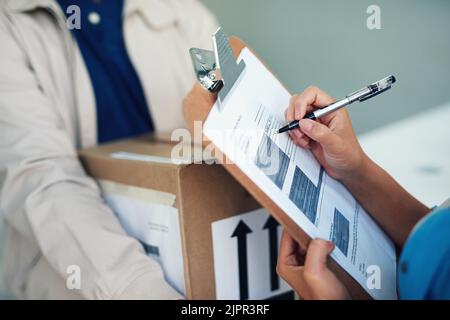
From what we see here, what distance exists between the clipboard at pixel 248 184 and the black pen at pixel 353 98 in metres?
0.12

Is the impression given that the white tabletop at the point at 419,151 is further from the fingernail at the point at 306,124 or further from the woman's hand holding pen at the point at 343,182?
the fingernail at the point at 306,124

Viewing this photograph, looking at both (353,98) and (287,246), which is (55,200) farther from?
(353,98)

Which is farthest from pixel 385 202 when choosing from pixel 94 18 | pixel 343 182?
pixel 94 18

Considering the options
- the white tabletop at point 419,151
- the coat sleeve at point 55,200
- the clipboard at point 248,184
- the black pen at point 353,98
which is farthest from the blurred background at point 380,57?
the coat sleeve at point 55,200

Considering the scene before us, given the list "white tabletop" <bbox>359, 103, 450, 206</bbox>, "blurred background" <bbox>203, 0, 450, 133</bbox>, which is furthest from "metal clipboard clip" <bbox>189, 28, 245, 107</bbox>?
"white tabletop" <bbox>359, 103, 450, 206</bbox>

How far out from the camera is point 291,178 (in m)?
0.57

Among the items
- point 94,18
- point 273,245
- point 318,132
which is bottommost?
point 273,245

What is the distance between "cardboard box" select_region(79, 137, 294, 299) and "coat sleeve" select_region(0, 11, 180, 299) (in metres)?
0.06

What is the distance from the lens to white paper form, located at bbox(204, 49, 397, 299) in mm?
529

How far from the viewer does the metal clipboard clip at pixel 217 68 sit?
0.53 meters

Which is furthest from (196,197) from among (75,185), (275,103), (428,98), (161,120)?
(428,98)

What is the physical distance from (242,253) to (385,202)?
0.26 meters

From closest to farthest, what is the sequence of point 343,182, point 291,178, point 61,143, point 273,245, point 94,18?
point 291,178
point 343,182
point 273,245
point 61,143
point 94,18

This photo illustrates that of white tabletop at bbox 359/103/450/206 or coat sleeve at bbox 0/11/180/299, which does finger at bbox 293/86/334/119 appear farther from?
coat sleeve at bbox 0/11/180/299
